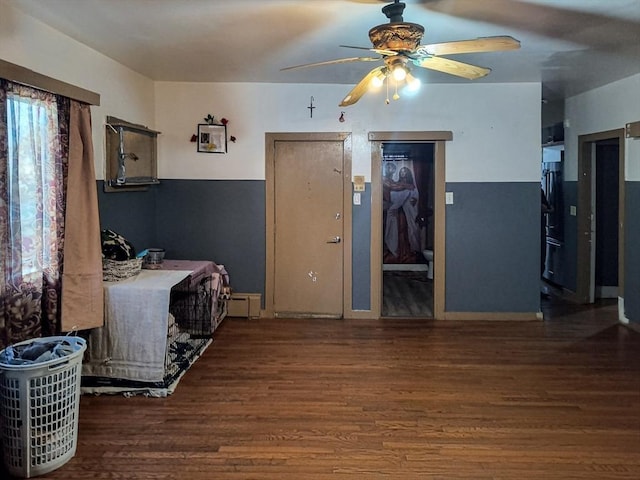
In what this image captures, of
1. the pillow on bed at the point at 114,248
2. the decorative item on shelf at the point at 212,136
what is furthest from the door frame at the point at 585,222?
the pillow on bed at the point at 114,248

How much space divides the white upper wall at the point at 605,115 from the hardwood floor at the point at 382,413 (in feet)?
6.32

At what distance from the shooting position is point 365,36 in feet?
12.5

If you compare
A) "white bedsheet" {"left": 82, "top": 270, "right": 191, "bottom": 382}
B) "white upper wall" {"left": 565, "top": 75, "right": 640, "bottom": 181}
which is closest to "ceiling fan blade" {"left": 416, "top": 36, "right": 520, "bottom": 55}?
"white bedsheet" {"left": 82, "top": 270, "right": 191, "bottom": 382}

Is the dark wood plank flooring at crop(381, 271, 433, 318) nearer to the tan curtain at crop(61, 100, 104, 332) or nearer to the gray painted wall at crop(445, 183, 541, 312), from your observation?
the gray painted wall at crop(445, 183, 541, 312)

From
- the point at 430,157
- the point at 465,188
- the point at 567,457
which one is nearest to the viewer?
the point at 567,457

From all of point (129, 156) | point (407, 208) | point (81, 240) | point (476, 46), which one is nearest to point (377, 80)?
point (476, 46)

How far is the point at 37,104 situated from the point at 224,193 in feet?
8.23

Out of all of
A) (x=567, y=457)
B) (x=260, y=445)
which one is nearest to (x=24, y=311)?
(x=260, y=445)

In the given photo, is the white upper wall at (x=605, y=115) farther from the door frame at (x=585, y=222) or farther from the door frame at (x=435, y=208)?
the door frame at (x=435, y=208)

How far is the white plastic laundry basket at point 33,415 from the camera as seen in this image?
255 cm

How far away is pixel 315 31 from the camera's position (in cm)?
370

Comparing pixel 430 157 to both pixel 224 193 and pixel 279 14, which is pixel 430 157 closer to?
pixel 224 193

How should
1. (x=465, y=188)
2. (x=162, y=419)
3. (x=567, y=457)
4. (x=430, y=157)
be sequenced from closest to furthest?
(x=567, y=457)
(x=162, y=419)
(x=465, y=188)
(x=430, y=157)

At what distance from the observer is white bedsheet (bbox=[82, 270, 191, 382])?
3631mm
